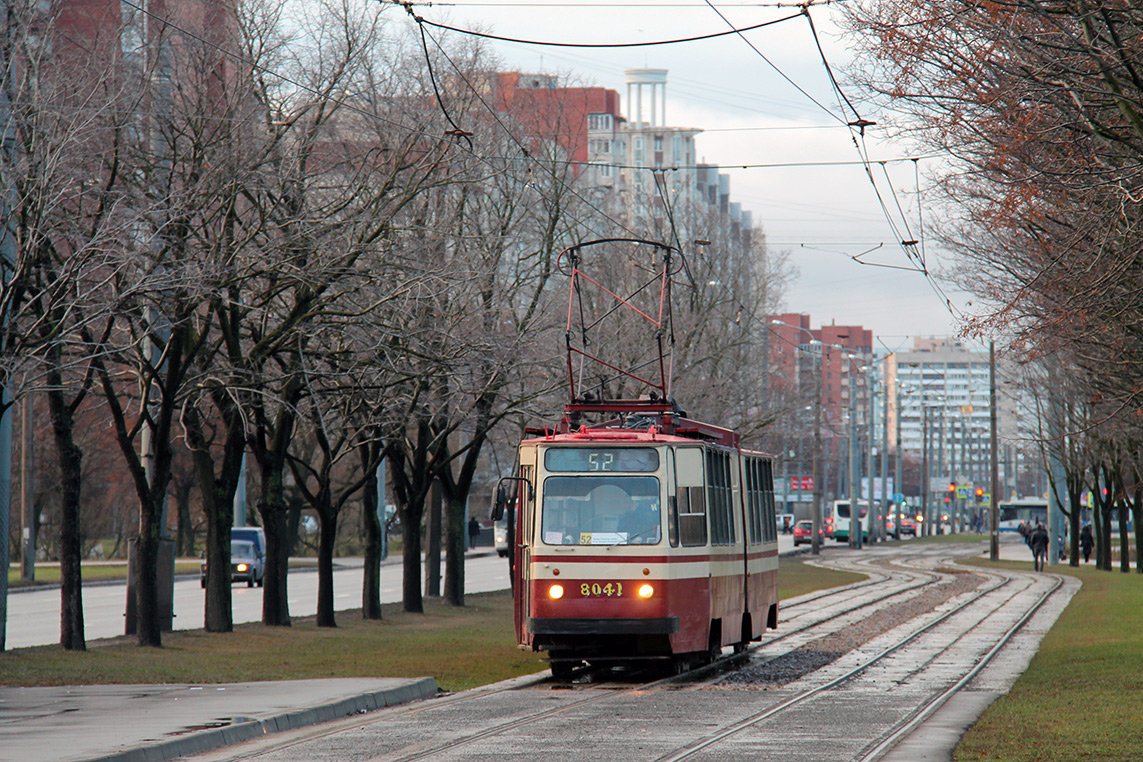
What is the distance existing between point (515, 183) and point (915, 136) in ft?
46.0

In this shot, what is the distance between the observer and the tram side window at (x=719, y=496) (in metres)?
17.6

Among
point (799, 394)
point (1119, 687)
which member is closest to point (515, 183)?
point (1119, 687)

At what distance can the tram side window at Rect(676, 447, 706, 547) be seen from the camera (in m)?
16.9

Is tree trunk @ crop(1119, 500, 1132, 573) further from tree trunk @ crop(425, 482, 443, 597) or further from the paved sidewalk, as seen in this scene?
the paved sidewalk

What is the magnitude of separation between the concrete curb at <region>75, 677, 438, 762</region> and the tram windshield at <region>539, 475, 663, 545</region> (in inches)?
89.1

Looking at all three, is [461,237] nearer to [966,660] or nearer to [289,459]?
[289,459]

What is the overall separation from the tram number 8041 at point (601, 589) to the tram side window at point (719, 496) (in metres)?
1.50

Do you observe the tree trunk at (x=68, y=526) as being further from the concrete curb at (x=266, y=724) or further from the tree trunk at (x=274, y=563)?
the concrete curb at (x=266, y=724)

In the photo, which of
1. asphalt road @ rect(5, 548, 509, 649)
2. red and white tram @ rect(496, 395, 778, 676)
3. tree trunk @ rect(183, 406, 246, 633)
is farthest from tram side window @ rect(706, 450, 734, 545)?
asphalt road @ rect(5, 548, 509, 649)

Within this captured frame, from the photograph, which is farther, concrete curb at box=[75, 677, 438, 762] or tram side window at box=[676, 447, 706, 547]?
tram side window at box=[676, 447, 706, 547]

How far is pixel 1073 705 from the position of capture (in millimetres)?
14164

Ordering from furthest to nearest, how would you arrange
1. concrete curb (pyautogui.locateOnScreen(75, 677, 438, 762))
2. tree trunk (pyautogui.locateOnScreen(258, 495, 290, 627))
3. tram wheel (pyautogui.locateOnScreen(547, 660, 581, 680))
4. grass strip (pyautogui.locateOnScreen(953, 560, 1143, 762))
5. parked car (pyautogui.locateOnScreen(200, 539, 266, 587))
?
parked car (pyautogui.locateOnScreen(200, 539, 266, 587))
tree trunk (pyautogui.locateOnScreen(258, 495, 290, 627))
tram wheel (pyautogui.locateOnScreen(547, 660, 581, 680))
grass strip (pyautogui.locateOnScreen(953, 560, 1143, 762))
concrete curb (pyautogui.locateOnScreen(75, 677, 438, 762))

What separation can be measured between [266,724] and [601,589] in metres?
4.97

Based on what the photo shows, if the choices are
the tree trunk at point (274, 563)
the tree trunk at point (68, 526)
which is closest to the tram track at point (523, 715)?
the tree trunk at point (68, 526)
